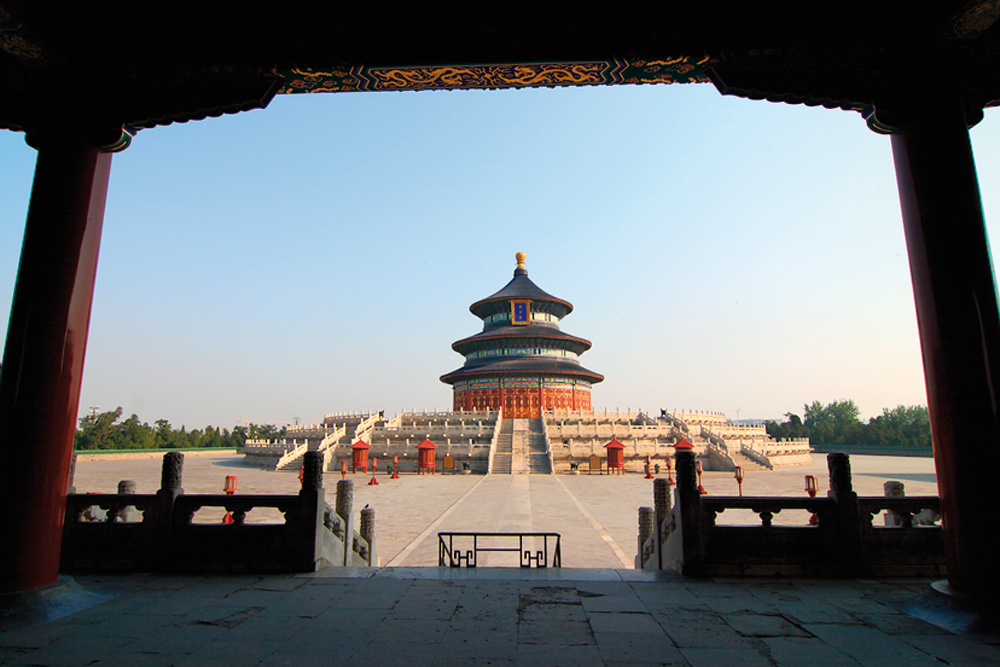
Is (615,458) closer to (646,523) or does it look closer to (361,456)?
(361,456)

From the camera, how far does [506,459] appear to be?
29750 mm

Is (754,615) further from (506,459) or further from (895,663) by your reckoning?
(506,459)

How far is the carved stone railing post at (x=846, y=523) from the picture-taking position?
610 cm

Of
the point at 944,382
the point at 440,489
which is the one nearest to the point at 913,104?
the point at 944,382

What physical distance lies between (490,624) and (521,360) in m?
42.9

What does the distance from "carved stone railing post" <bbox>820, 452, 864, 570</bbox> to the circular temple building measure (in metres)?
37.7

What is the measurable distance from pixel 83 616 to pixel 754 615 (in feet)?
18.3

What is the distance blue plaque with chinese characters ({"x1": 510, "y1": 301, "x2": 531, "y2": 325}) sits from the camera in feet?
168

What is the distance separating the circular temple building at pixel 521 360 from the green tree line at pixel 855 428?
26.6 metres

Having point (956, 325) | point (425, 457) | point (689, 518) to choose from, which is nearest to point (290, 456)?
point (425, 457)

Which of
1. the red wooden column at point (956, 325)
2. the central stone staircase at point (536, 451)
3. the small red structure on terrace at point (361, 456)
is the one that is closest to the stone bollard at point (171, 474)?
the red wooden column at point (956, 325)

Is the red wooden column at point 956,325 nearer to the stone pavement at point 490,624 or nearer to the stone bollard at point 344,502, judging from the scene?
the stone pavement at point 490,624

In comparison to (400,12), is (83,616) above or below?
below

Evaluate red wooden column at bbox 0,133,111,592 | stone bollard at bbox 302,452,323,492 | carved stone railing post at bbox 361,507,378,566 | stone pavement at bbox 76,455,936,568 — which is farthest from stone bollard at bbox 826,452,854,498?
red wooden column at bbox 0,133,111,592
